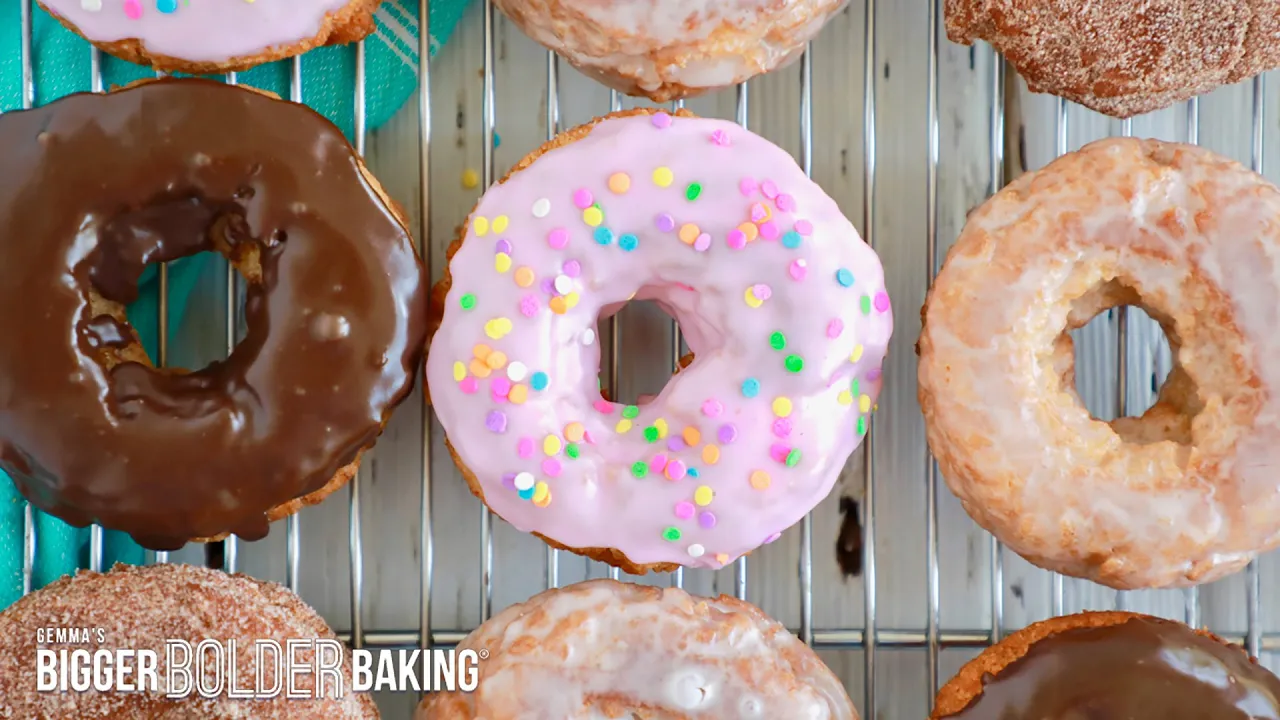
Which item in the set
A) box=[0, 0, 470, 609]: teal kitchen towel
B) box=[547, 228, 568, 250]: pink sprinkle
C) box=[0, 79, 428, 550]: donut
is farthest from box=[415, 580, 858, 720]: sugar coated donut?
box=[0, 0, 470, 609]: teal kitchen towel

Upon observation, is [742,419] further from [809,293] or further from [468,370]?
[468,370]

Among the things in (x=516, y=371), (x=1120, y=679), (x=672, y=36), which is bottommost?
(x=1120, y=679)

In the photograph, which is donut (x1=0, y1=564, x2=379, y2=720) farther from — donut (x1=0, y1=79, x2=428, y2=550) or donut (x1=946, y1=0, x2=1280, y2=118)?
donut (x1=946, y1=0, x2=1280, y2=118)

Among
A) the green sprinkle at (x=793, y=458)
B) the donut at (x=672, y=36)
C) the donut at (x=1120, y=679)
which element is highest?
the donut at (x=672, y=36)

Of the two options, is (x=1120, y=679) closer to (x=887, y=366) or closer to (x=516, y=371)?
(x=887, y=366)

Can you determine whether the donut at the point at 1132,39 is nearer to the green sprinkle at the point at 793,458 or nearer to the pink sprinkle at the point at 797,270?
the pink sprinkle at the point at 797,270

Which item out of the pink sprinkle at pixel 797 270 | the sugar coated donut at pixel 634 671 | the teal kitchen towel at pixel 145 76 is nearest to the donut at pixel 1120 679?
the sugar coated donut at pixel 634 671

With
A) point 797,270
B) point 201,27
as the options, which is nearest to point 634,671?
point 797,270
